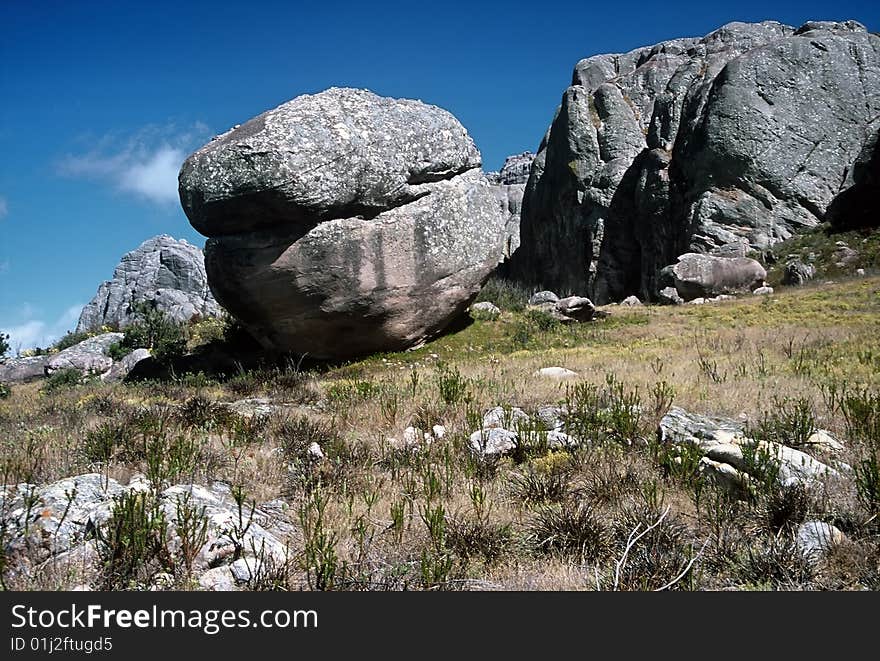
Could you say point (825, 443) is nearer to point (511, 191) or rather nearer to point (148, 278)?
point (148, 278)

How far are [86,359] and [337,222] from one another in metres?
11.3

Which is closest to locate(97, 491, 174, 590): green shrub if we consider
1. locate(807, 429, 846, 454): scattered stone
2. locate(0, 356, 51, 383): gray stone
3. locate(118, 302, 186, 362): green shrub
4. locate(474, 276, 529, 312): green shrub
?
locate(807, 429, 846, 454): scattered stone

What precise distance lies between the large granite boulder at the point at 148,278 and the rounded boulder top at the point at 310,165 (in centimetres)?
3116

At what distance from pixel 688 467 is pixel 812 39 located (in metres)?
40.2

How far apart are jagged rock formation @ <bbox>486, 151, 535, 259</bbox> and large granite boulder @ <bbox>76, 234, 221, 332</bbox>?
76.6 feet

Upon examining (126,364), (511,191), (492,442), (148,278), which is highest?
(511,191)

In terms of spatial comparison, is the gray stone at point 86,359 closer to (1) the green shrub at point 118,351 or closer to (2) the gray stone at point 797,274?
(1) the green shrub at point 118,351

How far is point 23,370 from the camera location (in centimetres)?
2009

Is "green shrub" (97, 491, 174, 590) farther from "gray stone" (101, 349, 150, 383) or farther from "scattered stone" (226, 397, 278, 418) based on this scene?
Answer: "gray stone" (101, 349, 150, 383)

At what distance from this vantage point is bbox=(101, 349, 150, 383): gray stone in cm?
1706

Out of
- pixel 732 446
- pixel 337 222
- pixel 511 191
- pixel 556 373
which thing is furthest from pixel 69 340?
pixel 511 191

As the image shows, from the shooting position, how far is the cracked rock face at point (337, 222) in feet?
40.3

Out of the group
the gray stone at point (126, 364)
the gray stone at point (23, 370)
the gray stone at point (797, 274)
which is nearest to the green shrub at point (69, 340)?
the gray stone at point (23, 370)
